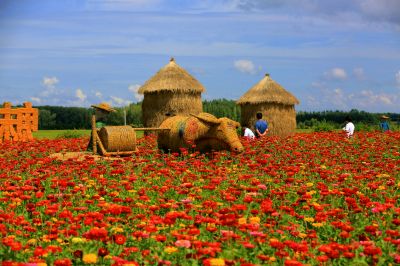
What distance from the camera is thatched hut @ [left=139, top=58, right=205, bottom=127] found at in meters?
28.1

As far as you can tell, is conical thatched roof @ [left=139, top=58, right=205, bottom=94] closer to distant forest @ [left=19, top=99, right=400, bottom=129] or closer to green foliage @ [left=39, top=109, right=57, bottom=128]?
distant forest @ [left=19, top=99, right=400, bottom=129]

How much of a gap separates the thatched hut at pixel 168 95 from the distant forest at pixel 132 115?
18.6 metres

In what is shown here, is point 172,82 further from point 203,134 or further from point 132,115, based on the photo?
point 132,115

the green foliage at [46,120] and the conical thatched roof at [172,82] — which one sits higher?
the conical thatched roof at [172,82]

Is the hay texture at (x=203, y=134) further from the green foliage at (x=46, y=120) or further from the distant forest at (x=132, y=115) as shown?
the green foliage at (x=46, y=120)

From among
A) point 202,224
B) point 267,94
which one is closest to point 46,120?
point 267,94

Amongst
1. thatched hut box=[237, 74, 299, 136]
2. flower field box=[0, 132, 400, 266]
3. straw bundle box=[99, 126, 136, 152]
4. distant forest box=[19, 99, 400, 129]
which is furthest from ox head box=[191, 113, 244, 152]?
distant forest box=[19, 99, 400, 129]

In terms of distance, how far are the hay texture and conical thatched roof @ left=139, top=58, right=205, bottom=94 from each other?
12933 millimetres

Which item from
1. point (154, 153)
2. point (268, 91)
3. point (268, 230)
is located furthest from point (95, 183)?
point (268, 91)

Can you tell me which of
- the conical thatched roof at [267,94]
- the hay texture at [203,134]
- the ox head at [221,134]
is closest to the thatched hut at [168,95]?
the conical thatched roof at [267,94]

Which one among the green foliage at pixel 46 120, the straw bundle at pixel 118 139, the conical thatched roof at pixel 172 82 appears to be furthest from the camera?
the green foliage at pixel 46 120

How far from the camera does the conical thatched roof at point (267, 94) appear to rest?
2934cm

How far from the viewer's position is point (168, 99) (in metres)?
28.2

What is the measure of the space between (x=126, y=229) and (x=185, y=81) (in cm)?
2251
